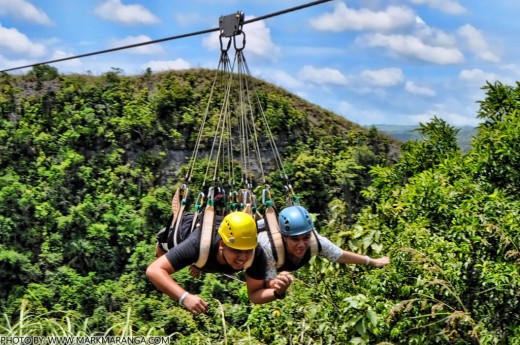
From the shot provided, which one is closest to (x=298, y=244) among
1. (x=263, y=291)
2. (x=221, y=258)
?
(x=263, y=291)

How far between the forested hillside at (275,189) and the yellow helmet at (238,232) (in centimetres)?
132

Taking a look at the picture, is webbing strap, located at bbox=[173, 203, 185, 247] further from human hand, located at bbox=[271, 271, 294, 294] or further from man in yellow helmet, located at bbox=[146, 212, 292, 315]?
human hand, located at bbox=[271, 271, 294, 294]

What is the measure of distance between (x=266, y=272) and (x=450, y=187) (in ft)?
10.6

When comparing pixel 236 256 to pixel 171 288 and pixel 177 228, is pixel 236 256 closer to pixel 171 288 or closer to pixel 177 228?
pixel 171 288

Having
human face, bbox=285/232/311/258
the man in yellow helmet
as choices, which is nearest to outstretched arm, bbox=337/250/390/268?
human face, bbox=285/232/311/258

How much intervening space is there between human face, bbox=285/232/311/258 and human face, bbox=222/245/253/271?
0.26 meters

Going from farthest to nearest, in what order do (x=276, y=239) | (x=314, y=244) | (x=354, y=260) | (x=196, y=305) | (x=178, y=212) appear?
1. (x=354, y=260)
2. (x=178, y=212)
3. (x=314, y=244)
4. (x=276, y=239)
5. (x=196, y=305)

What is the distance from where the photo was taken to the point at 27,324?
4.35m

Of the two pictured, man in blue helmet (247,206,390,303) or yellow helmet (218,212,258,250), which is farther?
man in blue helmet (247,206,390,303)

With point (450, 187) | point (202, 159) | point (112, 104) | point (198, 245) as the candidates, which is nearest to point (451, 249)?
point (450, 187)

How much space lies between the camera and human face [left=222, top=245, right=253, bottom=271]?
323 centimetres

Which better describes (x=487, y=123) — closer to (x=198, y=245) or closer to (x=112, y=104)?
(x=198, y=245)

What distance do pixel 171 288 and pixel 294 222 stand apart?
75 cm

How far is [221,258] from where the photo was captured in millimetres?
3342
